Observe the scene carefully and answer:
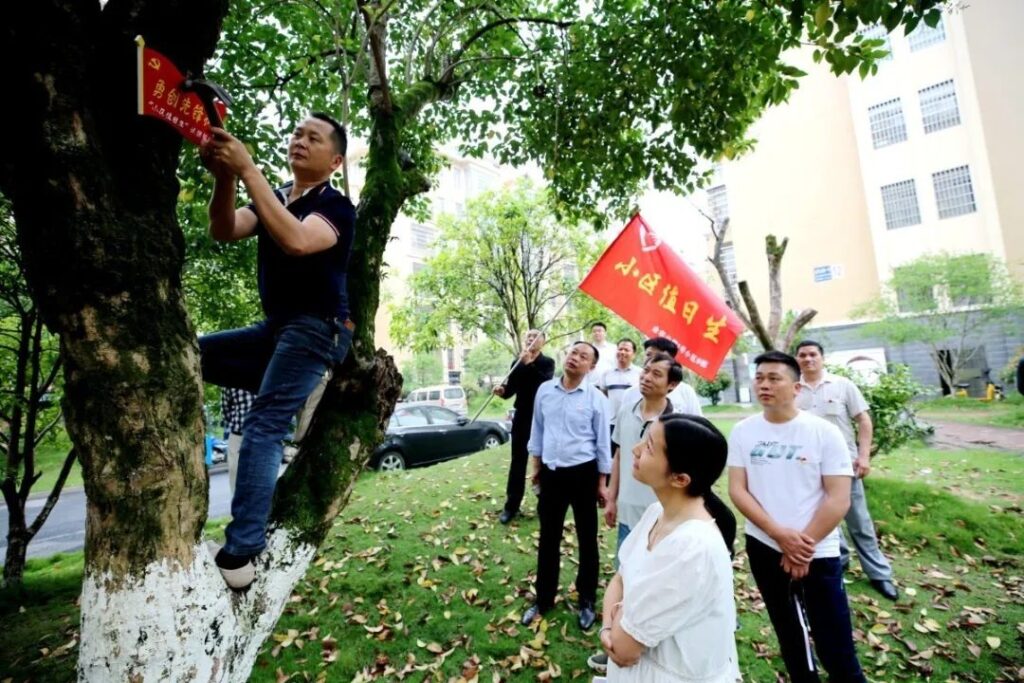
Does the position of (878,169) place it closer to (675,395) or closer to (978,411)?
(978,411)

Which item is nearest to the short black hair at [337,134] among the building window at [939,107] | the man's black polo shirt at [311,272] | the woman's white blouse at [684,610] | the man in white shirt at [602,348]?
the man's black polo shirt at [311,272]

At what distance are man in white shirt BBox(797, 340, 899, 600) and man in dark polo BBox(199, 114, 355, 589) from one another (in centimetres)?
411

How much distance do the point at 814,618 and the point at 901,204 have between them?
93.8ft

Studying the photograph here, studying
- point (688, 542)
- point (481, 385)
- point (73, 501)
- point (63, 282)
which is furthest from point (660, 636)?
point (481, 385)

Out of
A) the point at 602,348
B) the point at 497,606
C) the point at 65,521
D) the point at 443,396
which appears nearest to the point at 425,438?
the point at 602,348

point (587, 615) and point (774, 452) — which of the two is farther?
point (587, 615)

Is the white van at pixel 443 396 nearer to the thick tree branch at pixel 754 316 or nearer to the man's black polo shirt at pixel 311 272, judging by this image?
the thick tree branch at pixel 754 316

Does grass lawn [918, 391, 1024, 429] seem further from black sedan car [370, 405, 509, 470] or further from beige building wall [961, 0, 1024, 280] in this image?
black sedan car [370, 405, 509, 470]

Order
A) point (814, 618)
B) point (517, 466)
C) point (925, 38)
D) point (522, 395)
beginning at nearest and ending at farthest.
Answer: point (814, 618) < point (522, 395) < point (517, 466) < point (925, 38)

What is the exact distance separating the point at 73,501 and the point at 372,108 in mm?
15076

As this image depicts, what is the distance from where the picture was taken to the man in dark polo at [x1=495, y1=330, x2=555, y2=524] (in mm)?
5562

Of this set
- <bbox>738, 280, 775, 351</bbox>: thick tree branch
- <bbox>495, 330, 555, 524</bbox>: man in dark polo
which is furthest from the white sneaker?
<bbox>738, 280, 775, 351</bbox>: thick tree branch

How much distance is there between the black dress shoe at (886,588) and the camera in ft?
14.4

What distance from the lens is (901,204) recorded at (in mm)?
24328
